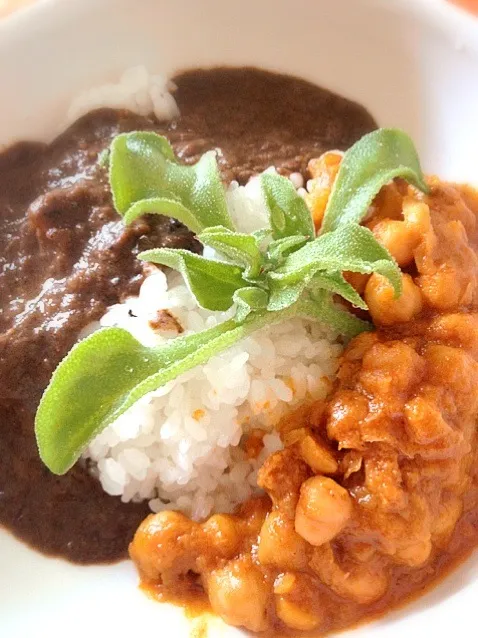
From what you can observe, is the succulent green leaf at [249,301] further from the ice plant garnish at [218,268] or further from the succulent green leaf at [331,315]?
the succulent green leaf at [331,315]

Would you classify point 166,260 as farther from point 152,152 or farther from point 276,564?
point 276,564

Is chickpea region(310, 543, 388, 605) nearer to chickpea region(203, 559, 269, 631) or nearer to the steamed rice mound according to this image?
chickpea region(203, 559, 269, 631)

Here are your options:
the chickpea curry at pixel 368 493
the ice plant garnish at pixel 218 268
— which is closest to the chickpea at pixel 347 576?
the chickpea curry at pixel 368 493

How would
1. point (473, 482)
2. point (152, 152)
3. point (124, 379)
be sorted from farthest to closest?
point (152, 152) < point (473, 482) < point (124, 379)

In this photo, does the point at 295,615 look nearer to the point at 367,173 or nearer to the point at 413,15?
the point at 367,173

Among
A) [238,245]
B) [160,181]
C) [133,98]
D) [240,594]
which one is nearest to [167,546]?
[240,594]

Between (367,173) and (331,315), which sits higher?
(367,173)

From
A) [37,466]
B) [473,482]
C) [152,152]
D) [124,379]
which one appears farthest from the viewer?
[152,152]

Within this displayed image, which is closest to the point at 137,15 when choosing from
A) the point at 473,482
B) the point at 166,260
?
the point at 166,260
